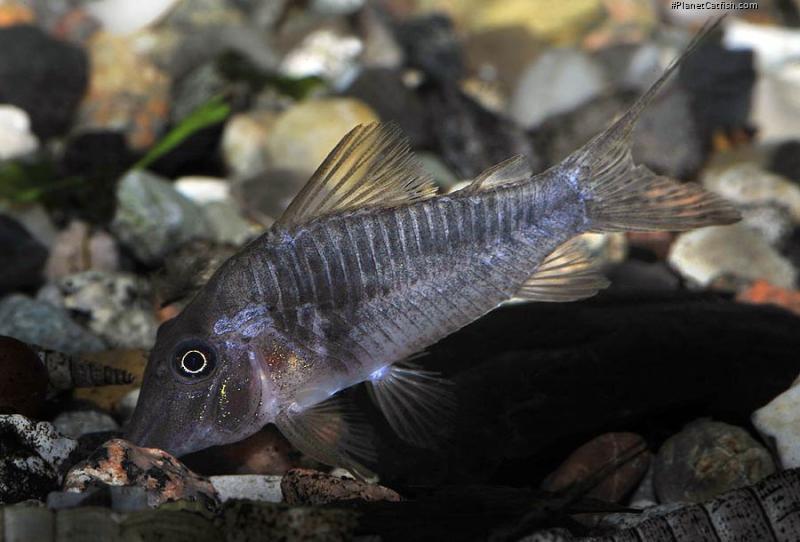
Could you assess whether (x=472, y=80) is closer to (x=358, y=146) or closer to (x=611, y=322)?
(x=611, y=322)

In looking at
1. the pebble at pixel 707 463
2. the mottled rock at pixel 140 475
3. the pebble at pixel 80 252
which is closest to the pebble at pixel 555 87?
the pebble at pixel 80 252

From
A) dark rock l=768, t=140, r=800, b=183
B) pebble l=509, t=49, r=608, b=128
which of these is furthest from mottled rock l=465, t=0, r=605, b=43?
dark rock l=768, t=140, r=800, b=183

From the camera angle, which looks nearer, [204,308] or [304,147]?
[204,308]

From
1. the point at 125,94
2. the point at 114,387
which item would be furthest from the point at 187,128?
the point at 114,387

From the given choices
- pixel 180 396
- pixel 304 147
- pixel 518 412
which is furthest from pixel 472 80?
pixel 180 396

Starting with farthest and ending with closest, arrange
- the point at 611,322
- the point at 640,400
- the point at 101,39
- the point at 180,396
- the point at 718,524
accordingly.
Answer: the point at 101,39
the point at 611,322
the point at 640,400
the point at 180,396
the point at 718,524

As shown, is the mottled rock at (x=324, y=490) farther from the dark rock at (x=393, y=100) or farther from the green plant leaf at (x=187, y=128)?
the dark rock at (x=393, y=100)

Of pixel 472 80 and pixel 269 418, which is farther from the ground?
pixel 472 80

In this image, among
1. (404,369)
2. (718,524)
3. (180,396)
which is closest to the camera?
(718,524)
